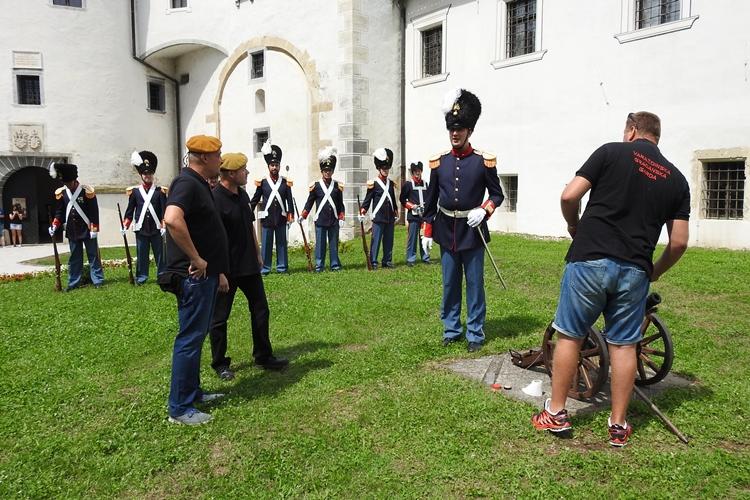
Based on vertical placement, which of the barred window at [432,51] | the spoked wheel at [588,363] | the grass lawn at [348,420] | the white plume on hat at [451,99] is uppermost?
the barred window at [432,51]

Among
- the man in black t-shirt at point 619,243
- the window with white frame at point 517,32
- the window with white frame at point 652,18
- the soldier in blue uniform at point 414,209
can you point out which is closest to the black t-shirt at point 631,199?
the man in black t-shirt at point 619,243

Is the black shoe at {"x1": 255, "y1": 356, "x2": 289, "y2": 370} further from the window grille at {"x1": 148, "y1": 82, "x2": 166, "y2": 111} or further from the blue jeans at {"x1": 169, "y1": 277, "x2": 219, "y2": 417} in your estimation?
the window grille at {"x1": 148, "y1": 82, "x2": 166, "y2": 111}

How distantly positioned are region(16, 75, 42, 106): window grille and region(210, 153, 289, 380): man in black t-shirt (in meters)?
18.5

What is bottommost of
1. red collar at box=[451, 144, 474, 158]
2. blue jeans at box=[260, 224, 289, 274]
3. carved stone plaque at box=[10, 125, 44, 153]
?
blue jeans at box=[260, 224, 289, 274]

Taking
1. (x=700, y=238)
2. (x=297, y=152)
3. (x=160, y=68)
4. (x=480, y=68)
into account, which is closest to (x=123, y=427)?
(x=700, y=238)

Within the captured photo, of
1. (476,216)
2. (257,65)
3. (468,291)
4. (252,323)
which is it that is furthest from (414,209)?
(257,65)

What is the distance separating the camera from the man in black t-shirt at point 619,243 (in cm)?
337

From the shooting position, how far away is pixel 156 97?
22.4 metres

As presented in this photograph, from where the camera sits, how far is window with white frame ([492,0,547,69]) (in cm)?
1386

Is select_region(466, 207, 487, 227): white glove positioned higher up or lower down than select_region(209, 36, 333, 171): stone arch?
lower down

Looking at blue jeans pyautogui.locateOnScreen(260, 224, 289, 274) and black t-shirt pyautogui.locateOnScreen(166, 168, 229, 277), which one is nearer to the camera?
black t-shirt pyautogui.locateOnScreen(166, 168, 229, 277)

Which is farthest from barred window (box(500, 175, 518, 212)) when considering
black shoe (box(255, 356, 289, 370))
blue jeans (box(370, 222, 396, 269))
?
black shoe (box(255, 356, 289, 370))

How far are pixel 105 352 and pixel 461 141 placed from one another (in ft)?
13.1

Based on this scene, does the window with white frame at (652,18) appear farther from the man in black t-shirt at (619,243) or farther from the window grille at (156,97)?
the window grille at (156,97)
